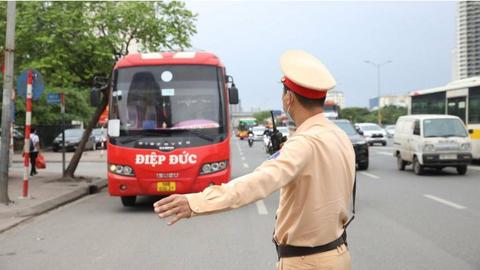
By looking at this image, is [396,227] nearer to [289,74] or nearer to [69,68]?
[289,74]

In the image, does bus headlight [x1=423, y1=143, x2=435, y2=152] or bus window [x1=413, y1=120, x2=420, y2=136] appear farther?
bus window [x1=413, y1=120, x2=420, y2=136]

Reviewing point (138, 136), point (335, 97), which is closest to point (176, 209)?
point (138, 136)

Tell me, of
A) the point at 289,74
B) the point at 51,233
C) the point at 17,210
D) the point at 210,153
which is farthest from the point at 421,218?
the point at 289,74

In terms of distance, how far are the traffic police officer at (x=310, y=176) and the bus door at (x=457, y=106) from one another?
20512 millimetres

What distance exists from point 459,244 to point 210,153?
476 centimetres

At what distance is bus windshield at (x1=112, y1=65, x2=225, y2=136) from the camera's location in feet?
37.0

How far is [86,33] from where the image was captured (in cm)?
1563

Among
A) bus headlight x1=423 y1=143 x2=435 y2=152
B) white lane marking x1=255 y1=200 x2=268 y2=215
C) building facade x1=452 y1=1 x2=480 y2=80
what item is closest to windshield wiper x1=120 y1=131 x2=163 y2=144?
white lane marking x1=255 y1=200 x2=268 y2=215

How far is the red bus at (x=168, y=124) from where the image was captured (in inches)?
420

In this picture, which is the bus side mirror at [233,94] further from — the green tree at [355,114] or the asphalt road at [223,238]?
the green tree at [355,114]

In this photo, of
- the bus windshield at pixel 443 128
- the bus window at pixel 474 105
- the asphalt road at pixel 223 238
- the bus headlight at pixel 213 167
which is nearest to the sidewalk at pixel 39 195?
the asphalt road at pixel 223 238

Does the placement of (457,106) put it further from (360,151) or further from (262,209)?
(262,209)

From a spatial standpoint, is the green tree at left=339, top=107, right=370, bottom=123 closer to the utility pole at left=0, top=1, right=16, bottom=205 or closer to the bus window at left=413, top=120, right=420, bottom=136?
the bus window at left=413, top=120, right=420, bottom=136

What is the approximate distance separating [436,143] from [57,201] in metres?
11.0
